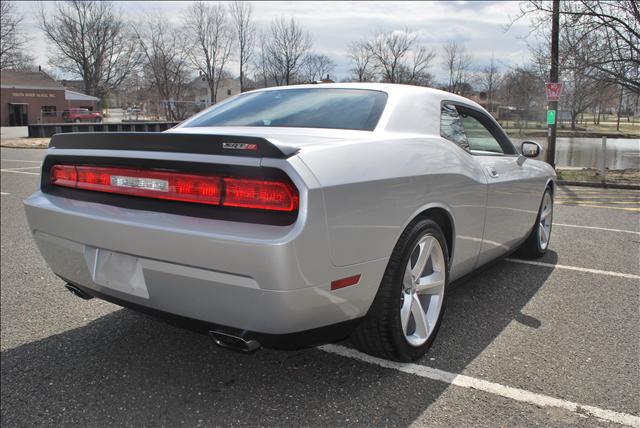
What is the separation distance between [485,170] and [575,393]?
4.85 feet

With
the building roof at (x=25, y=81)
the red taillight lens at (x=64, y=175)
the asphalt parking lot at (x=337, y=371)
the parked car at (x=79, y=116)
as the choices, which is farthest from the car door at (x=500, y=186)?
the building roof at (x=25, y=81)

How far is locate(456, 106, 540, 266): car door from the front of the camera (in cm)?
339

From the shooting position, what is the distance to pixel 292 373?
102 inches

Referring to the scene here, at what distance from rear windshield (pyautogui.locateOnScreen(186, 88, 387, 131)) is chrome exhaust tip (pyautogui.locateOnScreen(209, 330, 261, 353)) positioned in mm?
1201

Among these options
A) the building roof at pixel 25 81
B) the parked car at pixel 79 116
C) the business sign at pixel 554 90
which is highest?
the building roof at pixel 25 81

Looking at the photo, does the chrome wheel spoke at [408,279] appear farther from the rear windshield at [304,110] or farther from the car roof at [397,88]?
the car roof at [397,88]

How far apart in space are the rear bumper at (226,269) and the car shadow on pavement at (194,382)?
1.41ft

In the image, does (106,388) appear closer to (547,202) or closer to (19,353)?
(19,353)

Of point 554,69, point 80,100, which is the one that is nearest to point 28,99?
point 80,100

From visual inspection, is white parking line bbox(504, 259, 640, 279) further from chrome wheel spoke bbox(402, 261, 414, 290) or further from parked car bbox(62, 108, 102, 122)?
parked car bbox(62, 108, 102, 122)

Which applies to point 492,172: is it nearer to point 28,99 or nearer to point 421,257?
point 421,257

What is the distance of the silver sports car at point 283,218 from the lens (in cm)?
A: 192

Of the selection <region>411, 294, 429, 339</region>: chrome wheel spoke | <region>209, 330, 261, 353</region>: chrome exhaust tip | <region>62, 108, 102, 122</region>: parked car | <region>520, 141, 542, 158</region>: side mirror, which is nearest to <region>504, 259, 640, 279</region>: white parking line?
<region>520, 141, 542, 158</region>: side mirror

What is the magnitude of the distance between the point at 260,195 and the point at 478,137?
2.29 m
